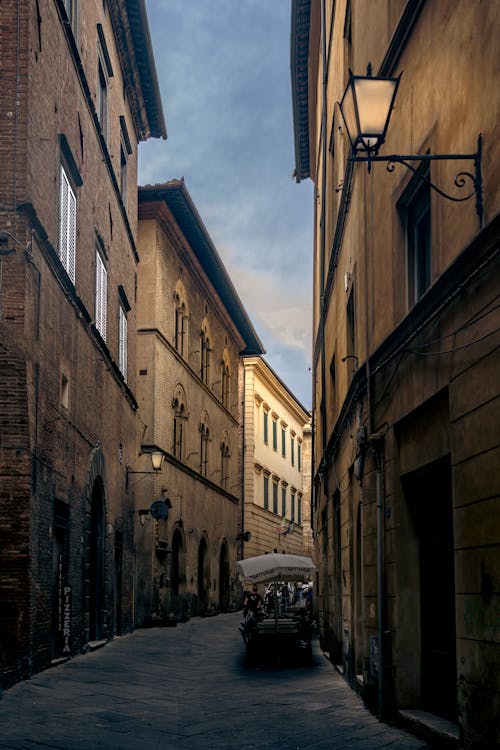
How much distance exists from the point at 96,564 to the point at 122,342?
5.88 meters

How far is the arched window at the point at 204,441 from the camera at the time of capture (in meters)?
37.3

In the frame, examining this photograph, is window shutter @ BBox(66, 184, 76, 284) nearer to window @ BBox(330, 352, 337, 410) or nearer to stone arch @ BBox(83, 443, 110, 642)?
stone arch @ BBox(83, 443, 110, 642)

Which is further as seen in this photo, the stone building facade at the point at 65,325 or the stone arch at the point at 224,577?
the stone arch at the point at 224,577

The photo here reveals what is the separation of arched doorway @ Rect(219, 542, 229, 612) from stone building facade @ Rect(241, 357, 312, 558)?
3.82 m

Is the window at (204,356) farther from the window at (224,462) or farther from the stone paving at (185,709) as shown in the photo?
the stone paving at (185,709)

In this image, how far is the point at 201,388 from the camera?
37.1 meters

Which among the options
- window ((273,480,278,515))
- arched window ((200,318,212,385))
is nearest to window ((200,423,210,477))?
arched window ((200,318,212,385))

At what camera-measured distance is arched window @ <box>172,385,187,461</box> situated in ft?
105

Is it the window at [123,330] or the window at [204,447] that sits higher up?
the window at [123,330]

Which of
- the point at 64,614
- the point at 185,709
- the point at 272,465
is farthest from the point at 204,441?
the point at 185,709

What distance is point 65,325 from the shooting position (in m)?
16.2

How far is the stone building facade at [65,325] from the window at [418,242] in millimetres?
5183

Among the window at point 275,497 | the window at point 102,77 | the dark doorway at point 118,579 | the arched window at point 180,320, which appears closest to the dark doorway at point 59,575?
the dark doorway at point 118,579

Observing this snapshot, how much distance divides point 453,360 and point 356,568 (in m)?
6.49
